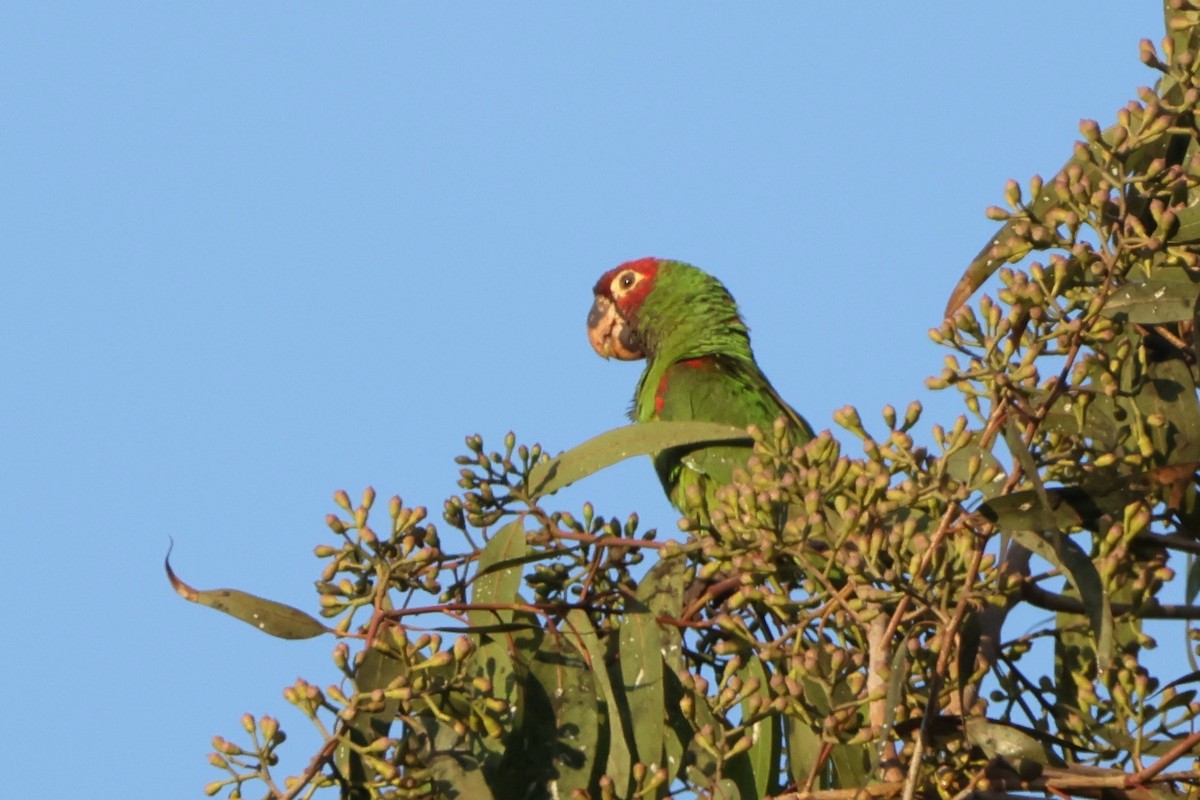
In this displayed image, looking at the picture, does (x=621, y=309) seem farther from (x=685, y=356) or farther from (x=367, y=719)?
(x=367, y=719)

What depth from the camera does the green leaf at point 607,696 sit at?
224 cm

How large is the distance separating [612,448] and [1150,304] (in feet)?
3.26

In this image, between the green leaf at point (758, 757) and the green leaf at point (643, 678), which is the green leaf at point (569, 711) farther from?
the green leaf at point (758, 757)

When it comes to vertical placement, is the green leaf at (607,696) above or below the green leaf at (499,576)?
below

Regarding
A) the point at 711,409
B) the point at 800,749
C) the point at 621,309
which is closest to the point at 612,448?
the point at 800,749

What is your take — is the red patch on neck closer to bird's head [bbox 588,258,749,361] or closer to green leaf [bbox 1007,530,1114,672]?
bird's head [bbox 588,258,749,361]

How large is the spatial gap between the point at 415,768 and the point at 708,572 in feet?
1.73

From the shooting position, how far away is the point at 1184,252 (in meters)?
2.20

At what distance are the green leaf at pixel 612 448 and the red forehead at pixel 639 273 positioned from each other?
2592mm

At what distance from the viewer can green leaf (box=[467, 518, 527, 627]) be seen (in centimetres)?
246

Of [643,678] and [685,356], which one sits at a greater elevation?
[685,356]

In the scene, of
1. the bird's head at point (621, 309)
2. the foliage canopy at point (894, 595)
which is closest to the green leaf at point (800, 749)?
the foliage canopy at point (894, 595)

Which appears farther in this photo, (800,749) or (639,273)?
(639,273)

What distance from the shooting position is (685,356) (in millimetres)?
4973
